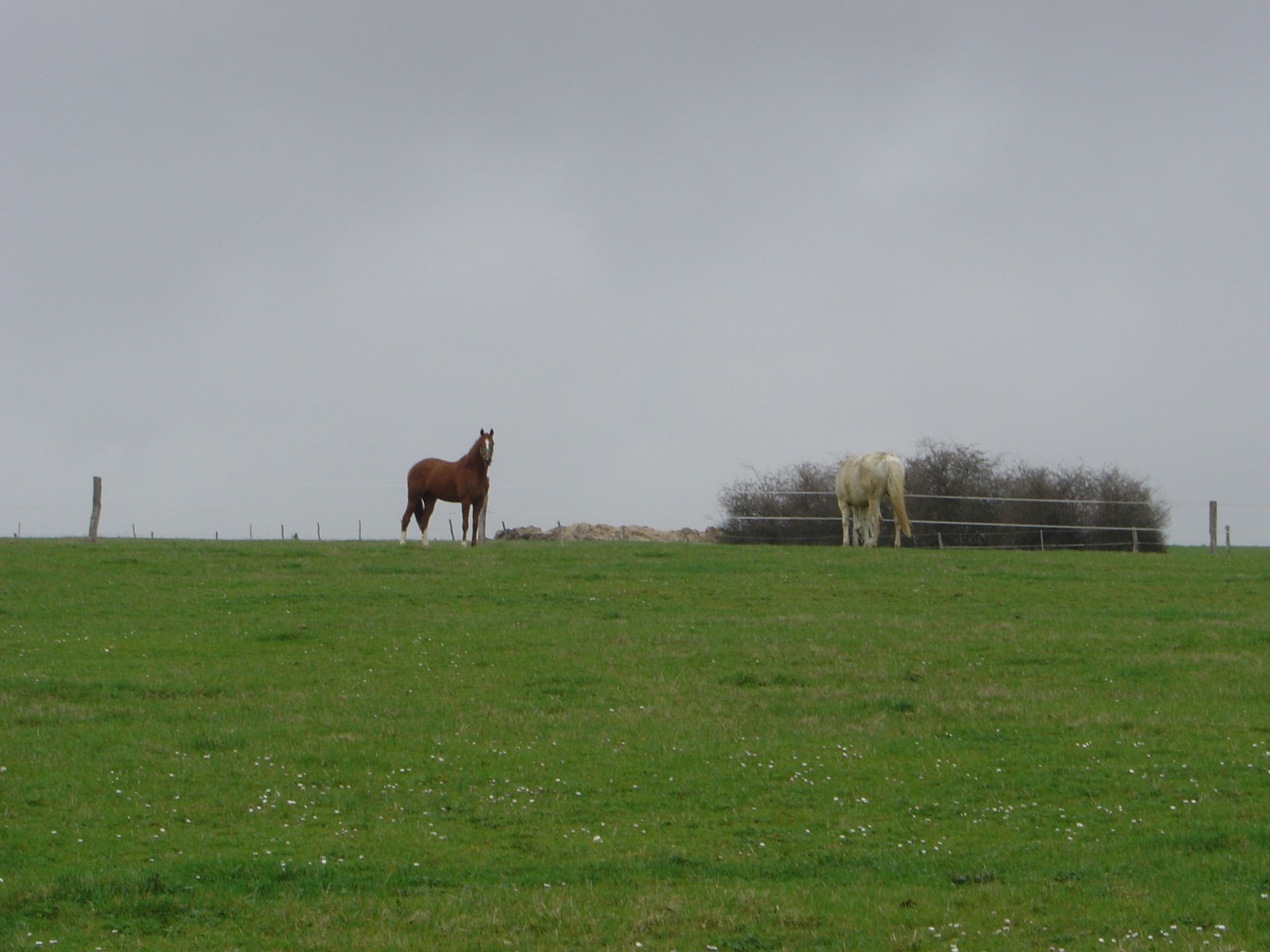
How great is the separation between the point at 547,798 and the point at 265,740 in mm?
3457

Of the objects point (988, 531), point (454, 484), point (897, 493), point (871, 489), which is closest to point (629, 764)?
point (454, 484)

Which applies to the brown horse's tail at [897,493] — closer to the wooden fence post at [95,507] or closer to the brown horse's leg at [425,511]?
the brown horse's leg at [425,511]

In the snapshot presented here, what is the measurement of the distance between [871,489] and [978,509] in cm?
1007

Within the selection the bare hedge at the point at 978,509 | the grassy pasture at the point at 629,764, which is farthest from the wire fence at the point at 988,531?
the grassy pasture at the point at 629,764

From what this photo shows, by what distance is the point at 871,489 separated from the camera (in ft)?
108

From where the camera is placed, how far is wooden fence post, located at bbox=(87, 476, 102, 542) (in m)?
30.5

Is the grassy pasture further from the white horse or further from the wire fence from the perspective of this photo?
the wire fence

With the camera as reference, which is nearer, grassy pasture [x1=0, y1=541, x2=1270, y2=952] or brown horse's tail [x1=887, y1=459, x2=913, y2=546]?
grassy pasture [x1=0, y1=541, x2=1270, y2=952]

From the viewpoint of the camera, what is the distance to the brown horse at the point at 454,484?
29953 millimetres

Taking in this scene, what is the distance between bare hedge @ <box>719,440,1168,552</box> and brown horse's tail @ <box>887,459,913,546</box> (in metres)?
6.03

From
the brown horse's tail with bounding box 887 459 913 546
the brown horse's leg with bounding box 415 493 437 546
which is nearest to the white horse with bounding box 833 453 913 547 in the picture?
the brown horse's tail with bounding box 887 459 913 546

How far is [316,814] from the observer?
10953mm

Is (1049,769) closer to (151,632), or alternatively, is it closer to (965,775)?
(965,775)

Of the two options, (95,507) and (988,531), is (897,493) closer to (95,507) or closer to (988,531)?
(988,531)
